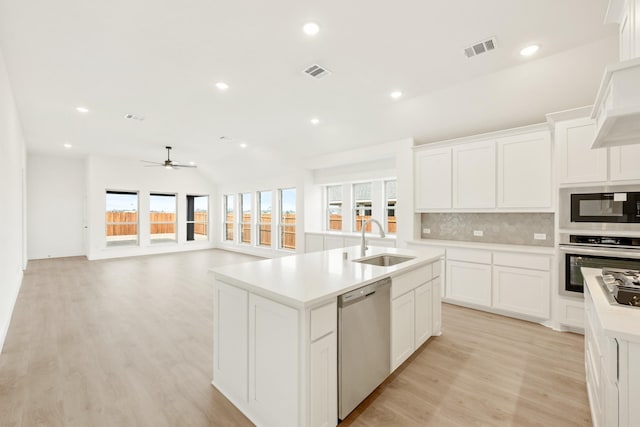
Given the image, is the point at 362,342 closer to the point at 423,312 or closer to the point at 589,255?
the point at 423,312

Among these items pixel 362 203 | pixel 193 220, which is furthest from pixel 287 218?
pixel 193 220

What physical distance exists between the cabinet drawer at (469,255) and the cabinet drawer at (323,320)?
9.66ft

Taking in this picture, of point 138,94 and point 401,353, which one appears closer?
point 401,353

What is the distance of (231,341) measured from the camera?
201cm

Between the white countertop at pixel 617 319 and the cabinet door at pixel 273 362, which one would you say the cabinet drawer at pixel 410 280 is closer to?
the cabinet door at pixel 273 362

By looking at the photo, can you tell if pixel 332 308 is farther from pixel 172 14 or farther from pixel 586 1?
pixel 586 1

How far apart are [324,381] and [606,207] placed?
3.39 m

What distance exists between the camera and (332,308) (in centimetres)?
172

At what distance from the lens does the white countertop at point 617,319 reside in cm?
113

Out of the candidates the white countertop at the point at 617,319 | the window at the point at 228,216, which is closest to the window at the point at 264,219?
the window at the point at 228,216

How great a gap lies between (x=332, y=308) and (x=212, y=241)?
31.9 feet

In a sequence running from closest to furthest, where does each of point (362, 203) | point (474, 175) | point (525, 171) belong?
1. point (525, 171)
2. point (474, 175)
3. point (362, 203)

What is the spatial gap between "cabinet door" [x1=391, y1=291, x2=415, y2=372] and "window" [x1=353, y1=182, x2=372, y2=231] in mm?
3852

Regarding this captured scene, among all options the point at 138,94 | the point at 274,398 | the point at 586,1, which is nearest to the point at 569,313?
the point at 586,1
